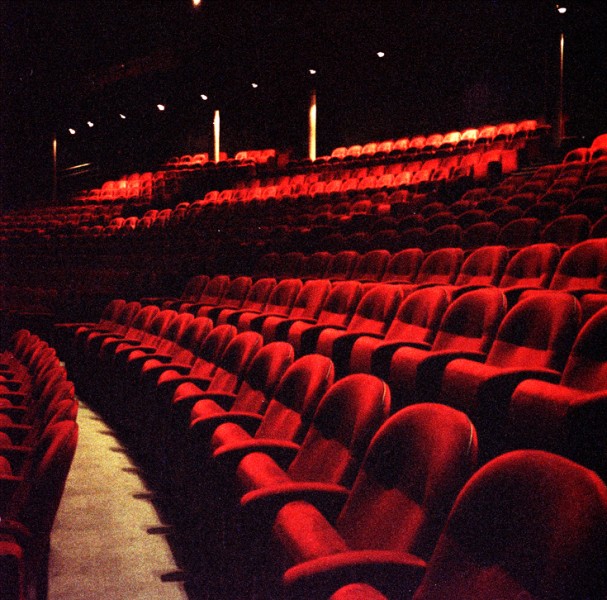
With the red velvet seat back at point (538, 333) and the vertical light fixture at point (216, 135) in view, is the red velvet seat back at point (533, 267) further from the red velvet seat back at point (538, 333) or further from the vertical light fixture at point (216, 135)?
the vertical light fixture at point (216, 135)

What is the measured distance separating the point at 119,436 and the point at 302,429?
51.2 inches

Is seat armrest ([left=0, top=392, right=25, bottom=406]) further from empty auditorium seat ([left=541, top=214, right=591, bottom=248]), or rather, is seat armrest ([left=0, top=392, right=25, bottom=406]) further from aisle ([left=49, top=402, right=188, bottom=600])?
empty auditorium seat ([left=541, top=214, right=591, bottom=248])

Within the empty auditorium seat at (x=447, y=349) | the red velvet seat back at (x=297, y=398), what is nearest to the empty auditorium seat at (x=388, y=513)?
the red velvet seat back at (x=297, y=398)

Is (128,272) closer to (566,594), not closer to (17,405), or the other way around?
(17,405)

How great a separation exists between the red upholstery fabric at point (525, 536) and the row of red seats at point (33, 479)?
20.1 inches

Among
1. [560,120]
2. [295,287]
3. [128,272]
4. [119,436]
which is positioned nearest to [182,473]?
[119,436]

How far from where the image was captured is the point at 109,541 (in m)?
1.37

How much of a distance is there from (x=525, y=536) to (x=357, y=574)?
188 millimetres

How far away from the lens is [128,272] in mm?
3768

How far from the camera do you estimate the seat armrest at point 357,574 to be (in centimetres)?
63

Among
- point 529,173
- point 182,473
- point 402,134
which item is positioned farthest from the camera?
point 402,134

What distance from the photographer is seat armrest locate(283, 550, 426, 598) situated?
2.07 ft

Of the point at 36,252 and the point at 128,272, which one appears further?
the point at 36,252

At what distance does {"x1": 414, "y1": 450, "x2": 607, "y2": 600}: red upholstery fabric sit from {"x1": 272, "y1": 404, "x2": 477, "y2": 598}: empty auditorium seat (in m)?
0.05
